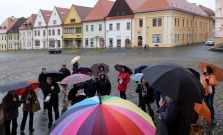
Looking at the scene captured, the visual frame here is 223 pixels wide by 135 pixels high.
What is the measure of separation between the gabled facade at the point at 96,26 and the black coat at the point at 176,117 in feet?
182

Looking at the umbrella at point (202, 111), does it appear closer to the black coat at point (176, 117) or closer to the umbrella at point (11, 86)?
the black coat at point (176, 117)

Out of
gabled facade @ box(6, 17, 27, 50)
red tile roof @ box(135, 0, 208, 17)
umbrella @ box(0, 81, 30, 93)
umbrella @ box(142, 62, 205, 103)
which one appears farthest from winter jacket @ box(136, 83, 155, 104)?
gabled facade @ box(6, 17, 27, 50)

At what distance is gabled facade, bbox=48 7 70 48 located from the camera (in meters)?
68.9

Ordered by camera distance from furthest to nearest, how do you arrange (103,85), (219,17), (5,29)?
1. (5,29)
2. (219,17)
3. (103,85)

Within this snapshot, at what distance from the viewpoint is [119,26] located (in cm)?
5700

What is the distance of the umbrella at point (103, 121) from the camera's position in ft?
10.8

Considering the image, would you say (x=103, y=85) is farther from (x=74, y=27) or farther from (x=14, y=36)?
(x=14, y=36)

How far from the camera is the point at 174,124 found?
4379mm

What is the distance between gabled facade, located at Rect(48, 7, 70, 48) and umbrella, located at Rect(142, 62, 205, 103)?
215ft

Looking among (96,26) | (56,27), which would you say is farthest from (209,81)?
(56,27)

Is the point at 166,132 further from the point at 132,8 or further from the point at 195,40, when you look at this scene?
the point at 195,40

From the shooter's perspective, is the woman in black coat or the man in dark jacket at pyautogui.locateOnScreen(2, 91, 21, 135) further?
the woman in black coat

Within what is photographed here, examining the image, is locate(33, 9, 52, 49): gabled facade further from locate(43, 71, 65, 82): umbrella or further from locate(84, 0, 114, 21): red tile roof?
locate(43, 71, 65, 82): umbrella

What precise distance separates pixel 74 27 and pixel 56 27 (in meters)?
6.94
